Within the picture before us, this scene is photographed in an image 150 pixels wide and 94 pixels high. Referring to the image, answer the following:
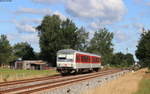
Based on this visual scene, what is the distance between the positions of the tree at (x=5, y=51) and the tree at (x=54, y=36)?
20457 mm

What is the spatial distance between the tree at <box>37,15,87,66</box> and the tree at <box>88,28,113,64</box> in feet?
77.7

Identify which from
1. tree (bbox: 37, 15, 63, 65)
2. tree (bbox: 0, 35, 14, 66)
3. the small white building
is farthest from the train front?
tree (bbox: 0, 35, 14, 66)

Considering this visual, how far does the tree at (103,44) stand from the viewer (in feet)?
449

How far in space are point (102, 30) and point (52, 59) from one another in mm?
44035

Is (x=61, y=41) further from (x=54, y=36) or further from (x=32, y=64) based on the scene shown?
(x=32, y=64)

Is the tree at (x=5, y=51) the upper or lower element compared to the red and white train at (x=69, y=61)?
upper

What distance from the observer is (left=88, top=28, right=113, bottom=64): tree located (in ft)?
449

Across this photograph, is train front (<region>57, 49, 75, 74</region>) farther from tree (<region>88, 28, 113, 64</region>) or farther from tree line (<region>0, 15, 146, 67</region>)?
tree (<region>88, 28, 113, 64</region>)

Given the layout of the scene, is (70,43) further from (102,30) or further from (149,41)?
(149,41)

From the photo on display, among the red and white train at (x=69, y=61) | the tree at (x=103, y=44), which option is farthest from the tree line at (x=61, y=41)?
the red and white train at (x=69, y=61)

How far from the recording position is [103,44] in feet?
460

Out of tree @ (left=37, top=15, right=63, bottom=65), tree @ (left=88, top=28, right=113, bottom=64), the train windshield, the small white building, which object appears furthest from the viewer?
tree @ (left=88, top=28, right=113, bottom=64)

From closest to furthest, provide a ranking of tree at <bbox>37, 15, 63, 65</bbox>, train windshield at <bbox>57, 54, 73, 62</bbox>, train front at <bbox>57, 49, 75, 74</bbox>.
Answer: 1. train front at <bbox>57, 49, 75, 74</bbox>
2. train windshield at <bbox>57, 54, 73, 62</bbox>
3. tree at <bbox>37, 15, 63, 65</bbox>

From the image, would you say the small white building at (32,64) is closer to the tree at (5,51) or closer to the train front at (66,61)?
the tree at (5,51)
